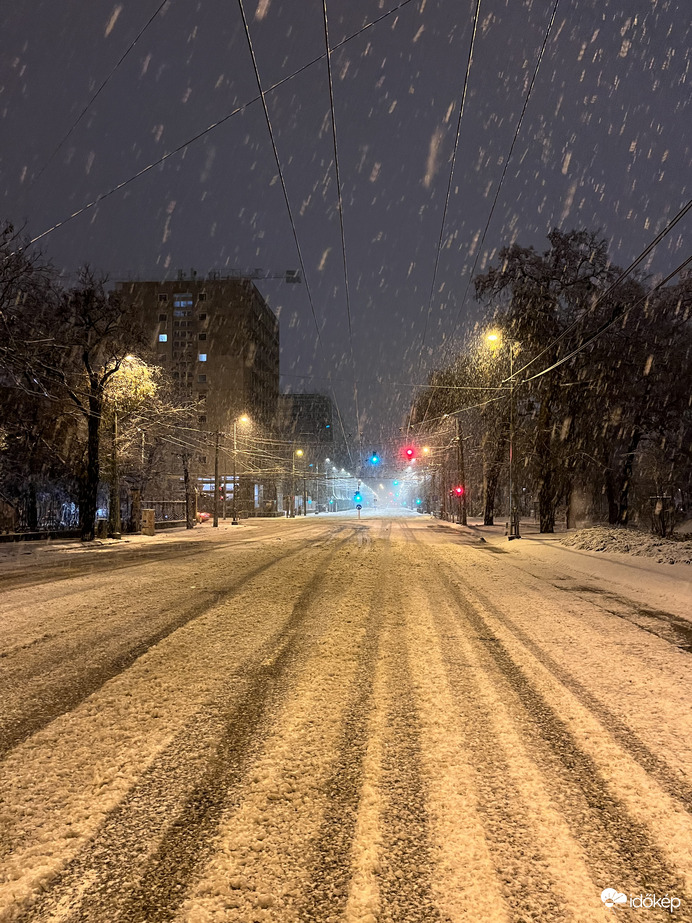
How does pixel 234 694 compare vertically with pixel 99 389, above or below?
below

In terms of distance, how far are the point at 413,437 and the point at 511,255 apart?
3345 centimetres

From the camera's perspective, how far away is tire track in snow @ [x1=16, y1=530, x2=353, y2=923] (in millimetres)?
2295

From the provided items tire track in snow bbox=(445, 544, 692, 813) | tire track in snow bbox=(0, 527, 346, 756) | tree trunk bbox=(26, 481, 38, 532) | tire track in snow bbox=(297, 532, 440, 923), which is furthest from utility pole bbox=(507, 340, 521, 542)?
tree trunk bbox=(26, 481, 38, 532)

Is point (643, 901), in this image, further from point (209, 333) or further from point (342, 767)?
point (209, 333)

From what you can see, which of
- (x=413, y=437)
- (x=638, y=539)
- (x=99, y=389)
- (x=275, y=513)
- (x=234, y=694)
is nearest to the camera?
(x=234, y=694)

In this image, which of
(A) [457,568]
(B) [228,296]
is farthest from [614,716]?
(B) [228,296]

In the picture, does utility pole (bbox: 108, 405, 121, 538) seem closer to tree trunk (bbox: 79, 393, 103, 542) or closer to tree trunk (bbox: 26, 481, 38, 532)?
tree trunk (bbox: 79, 393, 103, 542)

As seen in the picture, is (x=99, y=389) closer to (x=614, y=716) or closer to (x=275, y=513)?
(x=614, y=716)

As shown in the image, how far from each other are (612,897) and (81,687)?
14.3 ft

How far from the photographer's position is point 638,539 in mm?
18484

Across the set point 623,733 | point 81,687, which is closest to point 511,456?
point 623,733

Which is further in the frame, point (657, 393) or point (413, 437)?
point (413, 437)

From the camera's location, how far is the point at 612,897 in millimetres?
2352

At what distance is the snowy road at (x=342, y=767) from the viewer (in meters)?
2.39
